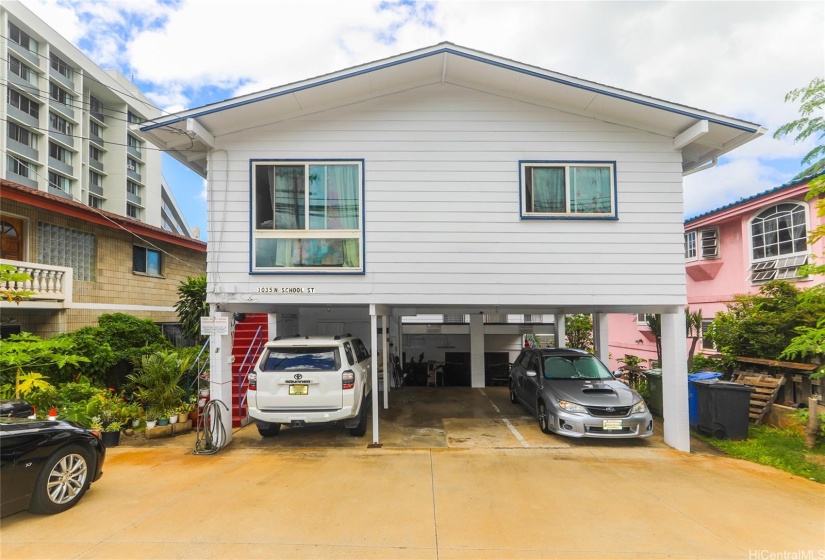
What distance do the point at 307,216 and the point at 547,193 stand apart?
4.30 metres

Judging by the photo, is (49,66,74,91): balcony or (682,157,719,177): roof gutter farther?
(49,66,74,91): balcony

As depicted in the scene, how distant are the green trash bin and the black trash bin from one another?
4.19 ft

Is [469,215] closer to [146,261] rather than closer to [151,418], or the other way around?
[151,418]

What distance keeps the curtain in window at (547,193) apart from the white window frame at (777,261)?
7526mm

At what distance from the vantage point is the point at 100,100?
4231 cm

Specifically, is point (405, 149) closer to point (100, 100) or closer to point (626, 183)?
point (626, 183)

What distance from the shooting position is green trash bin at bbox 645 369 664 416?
8953mm

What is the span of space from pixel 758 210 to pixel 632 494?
439 inches

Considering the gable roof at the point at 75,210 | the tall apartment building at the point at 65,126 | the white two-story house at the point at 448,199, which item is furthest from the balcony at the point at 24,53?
the white two-story house at the point at 448,199

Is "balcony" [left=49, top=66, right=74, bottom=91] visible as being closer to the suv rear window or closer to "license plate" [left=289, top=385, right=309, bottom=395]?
the suv rear window

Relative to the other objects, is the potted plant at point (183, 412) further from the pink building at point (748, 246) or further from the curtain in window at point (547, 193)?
the pink building at point (748, 246)

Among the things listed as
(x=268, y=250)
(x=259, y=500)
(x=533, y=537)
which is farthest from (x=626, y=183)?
(x=259, y=500)

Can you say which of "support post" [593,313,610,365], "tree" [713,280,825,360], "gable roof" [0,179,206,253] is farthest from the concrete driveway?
"gable roof" [0,179,206,253]

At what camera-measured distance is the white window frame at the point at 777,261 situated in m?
10.7
